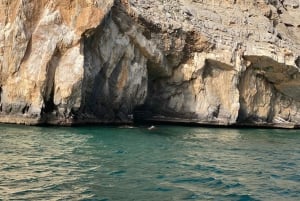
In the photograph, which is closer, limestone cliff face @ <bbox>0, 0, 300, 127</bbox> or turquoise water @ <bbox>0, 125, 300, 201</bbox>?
turquoise water @ <bbox>0, 125, 300, 201</bbox>

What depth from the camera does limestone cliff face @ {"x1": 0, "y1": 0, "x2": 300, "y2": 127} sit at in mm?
27984

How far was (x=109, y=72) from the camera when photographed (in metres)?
31.0

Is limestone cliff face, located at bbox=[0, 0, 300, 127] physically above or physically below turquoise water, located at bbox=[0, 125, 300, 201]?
above

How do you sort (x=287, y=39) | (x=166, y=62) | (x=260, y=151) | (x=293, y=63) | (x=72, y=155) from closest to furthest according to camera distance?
(x=72, y=155) → (x=260, y=151) → (x=166, y=62) → (x=293, y=63) → (x=287, y=39)

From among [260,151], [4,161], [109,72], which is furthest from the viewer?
[109,72]

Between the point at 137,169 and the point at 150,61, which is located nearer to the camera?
the point at 137,169

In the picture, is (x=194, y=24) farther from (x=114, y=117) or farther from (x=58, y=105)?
(x=58, y=105)

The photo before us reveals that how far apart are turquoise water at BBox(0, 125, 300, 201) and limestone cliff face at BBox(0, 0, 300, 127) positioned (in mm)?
5781

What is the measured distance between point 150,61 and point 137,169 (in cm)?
2097

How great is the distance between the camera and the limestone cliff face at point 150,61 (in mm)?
27984

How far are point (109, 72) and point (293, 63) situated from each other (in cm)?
1829

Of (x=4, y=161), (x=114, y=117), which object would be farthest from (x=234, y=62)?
(x=4, y=161)

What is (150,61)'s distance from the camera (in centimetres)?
3466

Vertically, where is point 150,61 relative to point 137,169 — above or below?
above
